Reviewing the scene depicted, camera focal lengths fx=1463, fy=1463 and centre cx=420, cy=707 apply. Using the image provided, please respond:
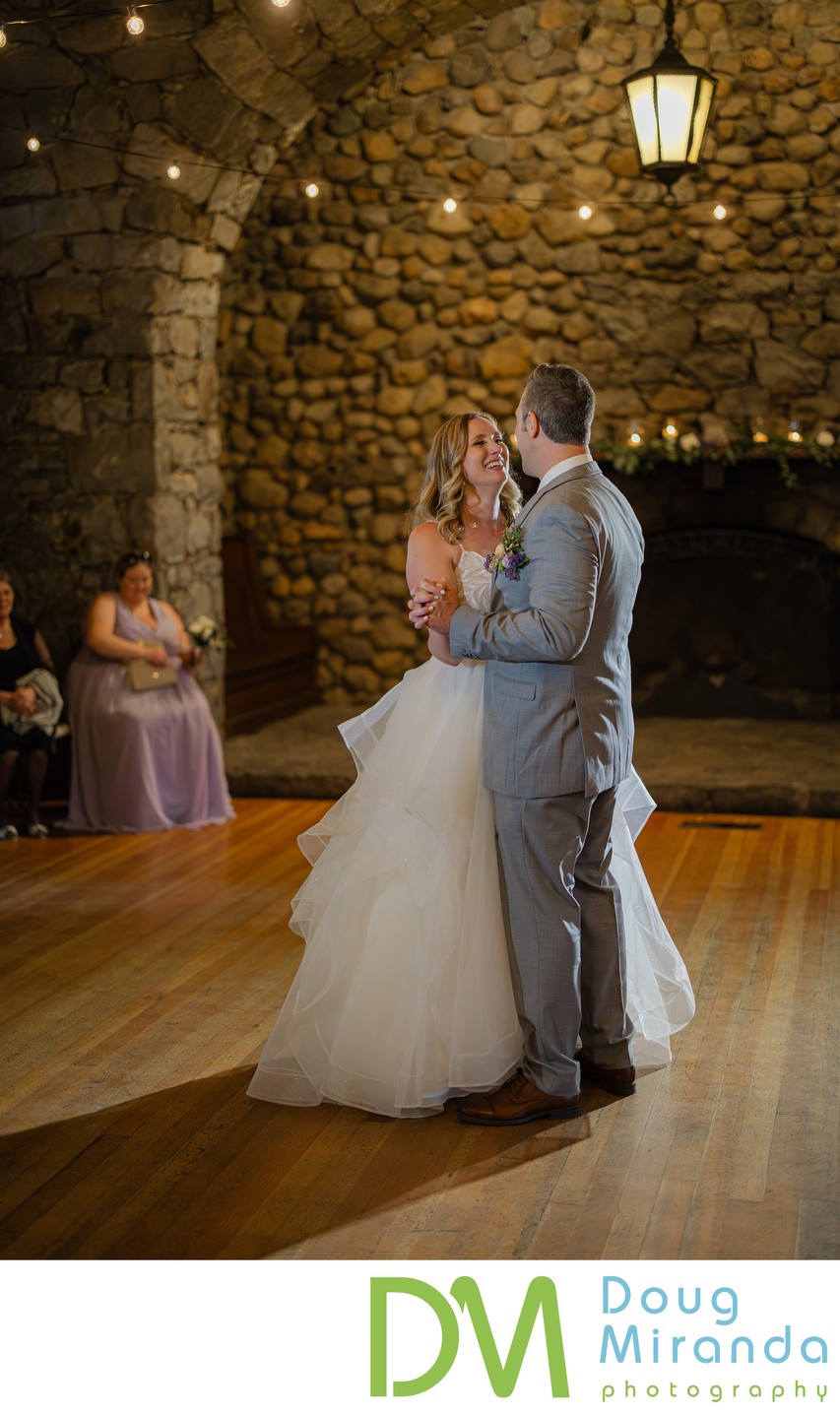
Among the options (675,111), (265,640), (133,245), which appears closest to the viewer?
(675,111)

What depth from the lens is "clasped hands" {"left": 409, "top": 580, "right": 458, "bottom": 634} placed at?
3275mm

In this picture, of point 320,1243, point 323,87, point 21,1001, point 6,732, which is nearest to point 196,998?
point 21,1001

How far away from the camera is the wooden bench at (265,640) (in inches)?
330

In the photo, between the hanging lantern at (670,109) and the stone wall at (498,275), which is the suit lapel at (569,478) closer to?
the hanging lantern at (670,109)

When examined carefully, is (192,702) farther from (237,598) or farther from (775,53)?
(775,53)

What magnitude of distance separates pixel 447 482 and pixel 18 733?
3.41 meters

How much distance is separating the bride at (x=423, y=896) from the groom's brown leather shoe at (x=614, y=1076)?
Answer: 149mm

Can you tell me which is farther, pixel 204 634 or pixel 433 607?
pixel 204 634

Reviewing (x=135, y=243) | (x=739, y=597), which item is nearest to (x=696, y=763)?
(x=739, y=597)

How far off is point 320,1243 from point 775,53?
6971 mm

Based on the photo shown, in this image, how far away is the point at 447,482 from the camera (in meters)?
3.46

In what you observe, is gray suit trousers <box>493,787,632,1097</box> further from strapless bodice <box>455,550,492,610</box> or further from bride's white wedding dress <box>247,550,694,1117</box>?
strapless bodice <box>455,550,492,610</box>

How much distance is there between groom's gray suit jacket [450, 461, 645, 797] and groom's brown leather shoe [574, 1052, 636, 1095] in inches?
27.9
